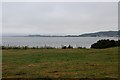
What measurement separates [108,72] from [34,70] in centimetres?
320

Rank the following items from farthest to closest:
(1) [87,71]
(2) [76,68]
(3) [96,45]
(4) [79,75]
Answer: (3) [96,45], (2) [76,68], (1) [87,71], (4) [79,75]

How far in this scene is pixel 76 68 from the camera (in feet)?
41.7

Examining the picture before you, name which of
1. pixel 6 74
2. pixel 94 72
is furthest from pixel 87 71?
pixel 6 74

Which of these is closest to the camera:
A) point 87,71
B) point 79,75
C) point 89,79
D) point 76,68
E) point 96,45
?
point 89,79

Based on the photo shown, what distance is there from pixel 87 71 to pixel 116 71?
122cm

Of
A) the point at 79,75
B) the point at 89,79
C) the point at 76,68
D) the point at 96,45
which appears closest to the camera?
the point at 89,79

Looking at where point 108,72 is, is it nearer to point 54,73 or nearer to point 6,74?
point 54,73

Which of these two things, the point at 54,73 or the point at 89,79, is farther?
the point at 54,73

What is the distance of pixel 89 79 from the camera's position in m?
10.1

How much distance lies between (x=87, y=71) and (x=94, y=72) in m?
0.37

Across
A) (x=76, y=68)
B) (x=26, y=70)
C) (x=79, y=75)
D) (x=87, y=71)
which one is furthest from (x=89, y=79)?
(x=26, y=70)

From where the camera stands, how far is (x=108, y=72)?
1163 cm

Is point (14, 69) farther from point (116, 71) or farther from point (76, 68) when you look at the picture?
point (116, 71)

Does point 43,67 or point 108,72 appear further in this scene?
point 43,67
